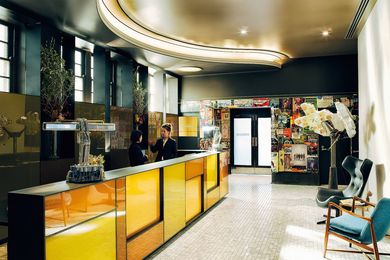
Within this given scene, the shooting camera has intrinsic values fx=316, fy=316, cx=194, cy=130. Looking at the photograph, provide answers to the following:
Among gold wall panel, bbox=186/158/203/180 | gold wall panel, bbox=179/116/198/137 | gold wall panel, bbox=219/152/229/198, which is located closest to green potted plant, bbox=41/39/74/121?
gold wall panel, bbox=186/158/203/180

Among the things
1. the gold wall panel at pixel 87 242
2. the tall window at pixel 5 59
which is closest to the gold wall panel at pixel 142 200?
the gold wall panel at pixel 87 242

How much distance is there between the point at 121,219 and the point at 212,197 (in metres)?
3.27

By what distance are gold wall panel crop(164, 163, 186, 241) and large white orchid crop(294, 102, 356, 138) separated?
8.59 ft

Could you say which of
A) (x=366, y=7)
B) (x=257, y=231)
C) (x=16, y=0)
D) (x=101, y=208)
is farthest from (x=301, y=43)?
(x=101, y=208)

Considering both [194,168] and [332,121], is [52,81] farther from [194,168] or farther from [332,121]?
[332,121]

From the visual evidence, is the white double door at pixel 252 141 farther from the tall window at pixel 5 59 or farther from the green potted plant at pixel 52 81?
the tall window at pixel 5 59

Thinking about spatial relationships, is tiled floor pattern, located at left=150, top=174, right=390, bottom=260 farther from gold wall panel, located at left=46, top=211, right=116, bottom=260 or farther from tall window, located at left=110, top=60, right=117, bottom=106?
tall window, located at left=110, top=60, right=117, bottom=106

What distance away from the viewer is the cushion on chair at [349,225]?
3479 mm

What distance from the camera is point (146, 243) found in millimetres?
3721

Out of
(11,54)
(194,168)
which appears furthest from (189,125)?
(11,54)

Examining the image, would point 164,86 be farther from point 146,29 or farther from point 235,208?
point 235,208

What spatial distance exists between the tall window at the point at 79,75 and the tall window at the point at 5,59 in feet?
5.29

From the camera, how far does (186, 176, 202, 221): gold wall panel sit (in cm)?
505

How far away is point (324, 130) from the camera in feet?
19.2
